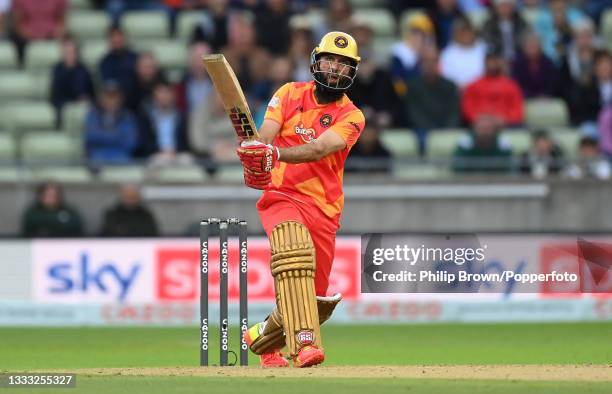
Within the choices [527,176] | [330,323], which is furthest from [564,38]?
[330,323]

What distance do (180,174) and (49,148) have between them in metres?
1.67

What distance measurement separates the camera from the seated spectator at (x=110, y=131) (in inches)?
776

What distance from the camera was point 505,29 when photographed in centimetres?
2097

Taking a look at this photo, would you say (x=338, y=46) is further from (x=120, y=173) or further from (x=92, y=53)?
(x=92, y=53)

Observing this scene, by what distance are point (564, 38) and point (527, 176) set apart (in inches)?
101

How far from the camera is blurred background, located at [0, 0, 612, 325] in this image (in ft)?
59.4

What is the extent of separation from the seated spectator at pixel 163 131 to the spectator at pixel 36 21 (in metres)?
2.11

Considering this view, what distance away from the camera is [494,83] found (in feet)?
65.2

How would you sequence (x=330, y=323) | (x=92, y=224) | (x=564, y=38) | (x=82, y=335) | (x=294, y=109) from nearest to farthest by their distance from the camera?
(x=294, y=109), (x=82, y=335), (x=330, y=323), (x=92, y=224), (x=564, y=38)

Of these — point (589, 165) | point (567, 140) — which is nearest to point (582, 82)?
point (567, 140)

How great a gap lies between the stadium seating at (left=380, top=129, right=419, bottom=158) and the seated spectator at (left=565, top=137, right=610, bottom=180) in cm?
189

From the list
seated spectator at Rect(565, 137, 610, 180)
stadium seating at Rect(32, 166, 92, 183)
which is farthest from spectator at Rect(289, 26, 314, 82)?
seated spectator at Rect(565, 137, 610, 180)

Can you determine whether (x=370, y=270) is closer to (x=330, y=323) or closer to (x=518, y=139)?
(x=330, y=323)

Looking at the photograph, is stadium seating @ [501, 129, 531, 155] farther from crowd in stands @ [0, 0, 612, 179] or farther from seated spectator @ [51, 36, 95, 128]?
seated spectator @ [51, 36, 95, 128]
